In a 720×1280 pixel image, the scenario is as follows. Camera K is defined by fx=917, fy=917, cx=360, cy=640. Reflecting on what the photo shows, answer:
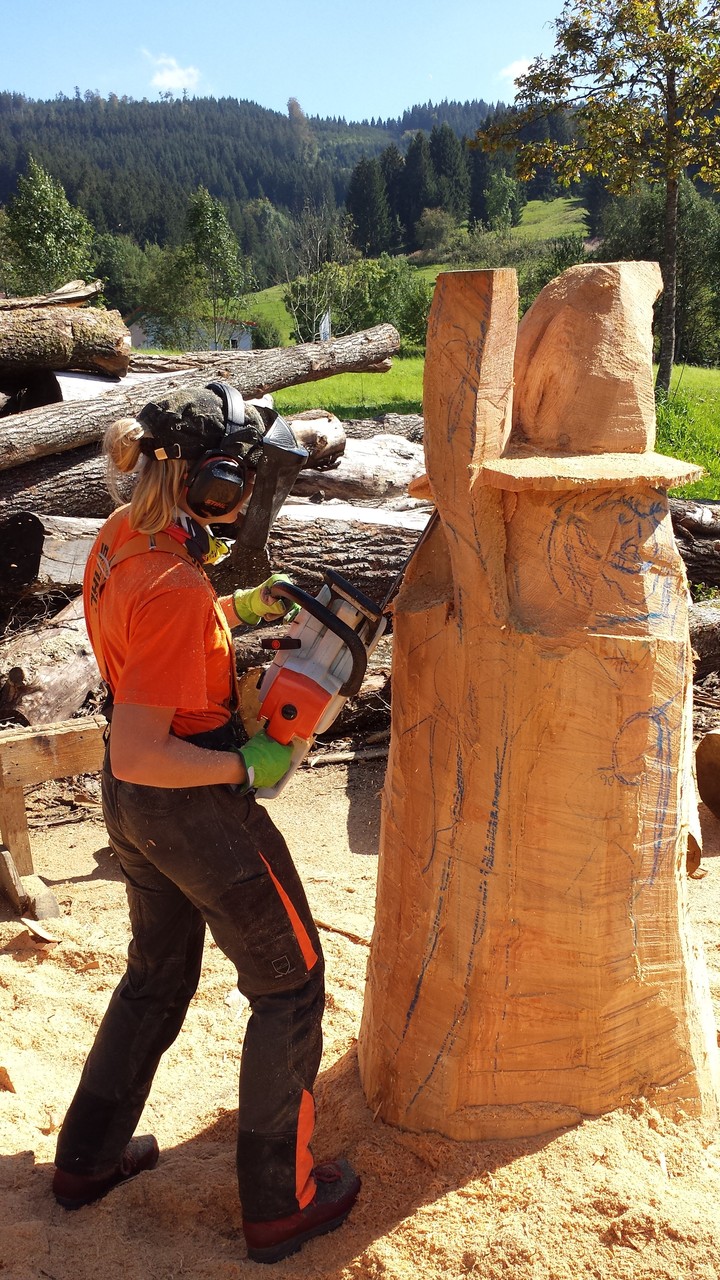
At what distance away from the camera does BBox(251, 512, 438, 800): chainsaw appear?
186 centimetres

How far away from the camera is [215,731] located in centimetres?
193

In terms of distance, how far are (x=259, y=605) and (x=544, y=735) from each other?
0.74 m

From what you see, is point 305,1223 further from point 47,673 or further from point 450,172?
point 450,172

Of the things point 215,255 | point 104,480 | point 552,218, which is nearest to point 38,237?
point 215,255

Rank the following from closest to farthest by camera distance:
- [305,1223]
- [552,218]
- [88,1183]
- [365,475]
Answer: [305,1223] → [88,1183] → [365,475] → [552,218]

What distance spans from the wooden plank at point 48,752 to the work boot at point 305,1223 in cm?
232

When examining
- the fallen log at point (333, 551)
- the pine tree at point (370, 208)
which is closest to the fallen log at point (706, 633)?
the fallen log at point (333, 551)

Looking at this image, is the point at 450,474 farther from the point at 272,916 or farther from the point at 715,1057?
the point at 715,1057

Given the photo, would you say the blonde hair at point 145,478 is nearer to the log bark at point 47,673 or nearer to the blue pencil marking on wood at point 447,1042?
the blue pencil marking on wood at point 447,1042

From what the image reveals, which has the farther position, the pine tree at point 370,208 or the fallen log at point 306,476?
the pine tree at point 370,208

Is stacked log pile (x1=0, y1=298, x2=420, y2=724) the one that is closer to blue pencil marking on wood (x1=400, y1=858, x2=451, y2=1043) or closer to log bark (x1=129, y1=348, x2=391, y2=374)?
log bark (x1=129, y1=348, x2=391, y2=374)

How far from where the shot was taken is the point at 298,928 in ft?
6.47

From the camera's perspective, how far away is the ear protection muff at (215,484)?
185 centimetres

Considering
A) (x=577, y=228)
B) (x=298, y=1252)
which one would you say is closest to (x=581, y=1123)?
(x=298, y=1252)
